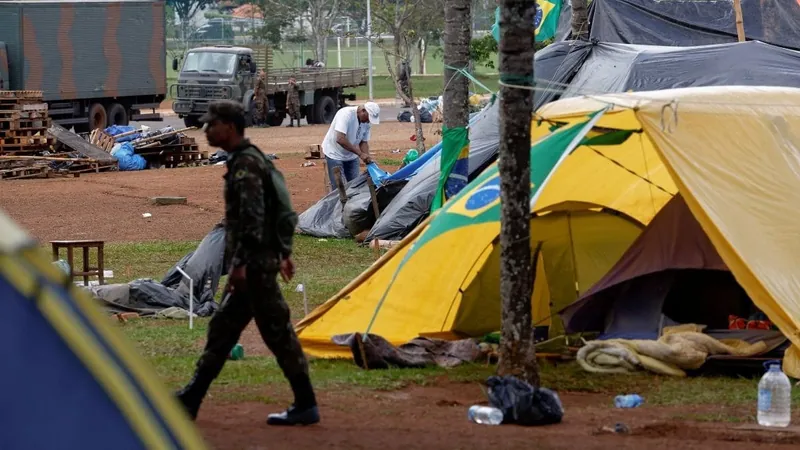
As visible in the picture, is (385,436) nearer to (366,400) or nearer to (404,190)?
(366,400)

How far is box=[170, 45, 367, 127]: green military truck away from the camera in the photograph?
36625 millimetres

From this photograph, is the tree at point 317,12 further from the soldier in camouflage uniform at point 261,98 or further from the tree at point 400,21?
the soldier in camouflage uniform at point 261,98

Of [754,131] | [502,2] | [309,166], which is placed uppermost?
[502,2]

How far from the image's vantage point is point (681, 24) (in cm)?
1838

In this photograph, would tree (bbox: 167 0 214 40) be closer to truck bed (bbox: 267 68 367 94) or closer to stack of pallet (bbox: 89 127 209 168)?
truck bed (bbox: 267 68 367 94)

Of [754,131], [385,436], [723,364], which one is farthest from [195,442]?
[754,131]

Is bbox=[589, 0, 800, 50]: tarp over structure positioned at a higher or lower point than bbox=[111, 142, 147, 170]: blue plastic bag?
higher

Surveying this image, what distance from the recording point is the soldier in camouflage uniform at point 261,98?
3638 cm

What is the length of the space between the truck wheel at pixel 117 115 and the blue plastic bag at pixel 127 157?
771 cm

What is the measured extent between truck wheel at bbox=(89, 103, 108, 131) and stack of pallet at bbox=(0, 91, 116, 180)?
291 inches

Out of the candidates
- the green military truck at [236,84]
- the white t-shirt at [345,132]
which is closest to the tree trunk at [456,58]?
the white t-shirt at [345,132]

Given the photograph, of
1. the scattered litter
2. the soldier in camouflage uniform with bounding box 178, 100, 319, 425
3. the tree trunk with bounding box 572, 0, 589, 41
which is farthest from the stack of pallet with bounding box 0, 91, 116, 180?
the scattered litter

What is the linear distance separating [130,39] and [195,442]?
31293 mm

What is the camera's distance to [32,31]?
3050cm
